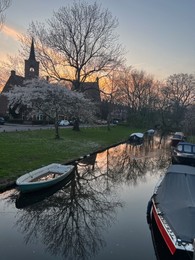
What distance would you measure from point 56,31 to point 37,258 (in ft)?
126

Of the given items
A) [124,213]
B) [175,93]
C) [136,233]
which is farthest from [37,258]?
[175,93]

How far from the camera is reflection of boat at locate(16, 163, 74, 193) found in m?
12.9

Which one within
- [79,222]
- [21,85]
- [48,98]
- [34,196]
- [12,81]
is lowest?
[79,222]

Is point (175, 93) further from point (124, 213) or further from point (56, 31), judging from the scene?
point (124, 213)

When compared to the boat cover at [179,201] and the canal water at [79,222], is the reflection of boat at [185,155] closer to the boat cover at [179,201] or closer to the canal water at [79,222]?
the canal water at [79,222]

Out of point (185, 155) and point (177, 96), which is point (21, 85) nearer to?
point (185, 155)

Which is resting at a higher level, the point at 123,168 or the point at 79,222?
the point at 79,222

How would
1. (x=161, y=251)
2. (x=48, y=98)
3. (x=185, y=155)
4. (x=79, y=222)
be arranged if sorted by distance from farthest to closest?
(x=48, y=98) < (x=185, y=155) < (x=79, y=222) < (x=161, y=251)

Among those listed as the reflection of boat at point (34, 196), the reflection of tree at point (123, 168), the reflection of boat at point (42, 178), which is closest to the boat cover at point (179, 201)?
the reflection of tree at point (123, 168)

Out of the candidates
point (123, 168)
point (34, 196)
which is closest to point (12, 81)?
point (123, 168)

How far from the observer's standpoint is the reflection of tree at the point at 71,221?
8.84 metres

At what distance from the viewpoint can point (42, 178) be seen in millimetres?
14750

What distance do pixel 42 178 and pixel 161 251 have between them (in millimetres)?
7998

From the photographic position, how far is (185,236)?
7.67 metres
